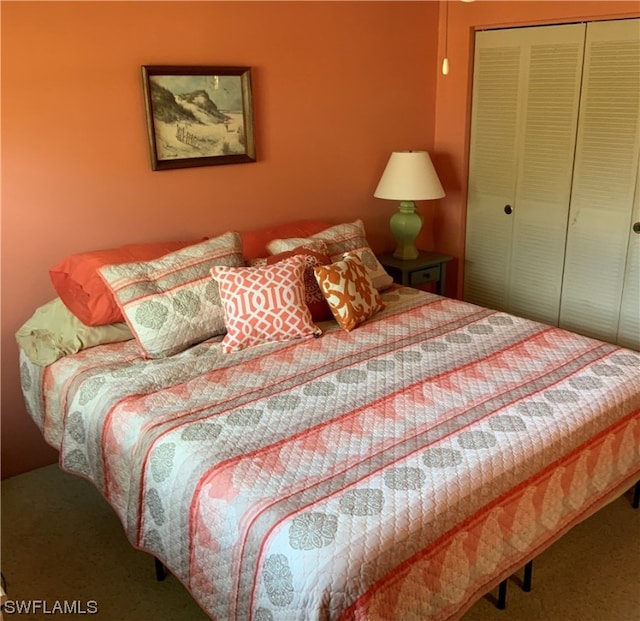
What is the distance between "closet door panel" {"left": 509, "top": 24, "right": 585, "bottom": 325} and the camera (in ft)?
10.5

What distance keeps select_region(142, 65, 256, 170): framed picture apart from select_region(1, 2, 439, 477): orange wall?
0.05m

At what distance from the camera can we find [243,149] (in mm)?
3049

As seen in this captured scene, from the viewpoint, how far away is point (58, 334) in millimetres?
2455

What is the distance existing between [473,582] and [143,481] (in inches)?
37.4

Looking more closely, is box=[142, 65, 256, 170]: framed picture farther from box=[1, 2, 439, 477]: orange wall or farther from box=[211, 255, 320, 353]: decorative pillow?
box=[211, 255, 320, 353]: decorative pillow

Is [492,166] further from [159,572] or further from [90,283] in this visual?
[159,572]

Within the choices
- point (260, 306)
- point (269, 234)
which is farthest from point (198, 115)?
point (260, 306)

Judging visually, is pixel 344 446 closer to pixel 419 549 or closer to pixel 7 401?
pixel 419 549

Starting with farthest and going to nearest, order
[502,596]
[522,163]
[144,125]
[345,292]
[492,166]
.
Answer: [492,166] < [522,163] < [144,125] < [345,292] < [502,596]

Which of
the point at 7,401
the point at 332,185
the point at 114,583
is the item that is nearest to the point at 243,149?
the point at 332,185

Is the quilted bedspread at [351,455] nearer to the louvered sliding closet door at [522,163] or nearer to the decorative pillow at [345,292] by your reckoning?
the decorative pillow at [345,292]

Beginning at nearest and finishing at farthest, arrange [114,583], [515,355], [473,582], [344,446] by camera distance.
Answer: [473,582] → [344,446] → [114,583] → [515,355]

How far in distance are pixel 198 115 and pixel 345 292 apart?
1.03 metres

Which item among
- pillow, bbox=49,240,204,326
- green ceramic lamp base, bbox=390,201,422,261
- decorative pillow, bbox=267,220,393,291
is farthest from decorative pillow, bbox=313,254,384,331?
green ceramic lamp base, bbox=390,201,422,261
